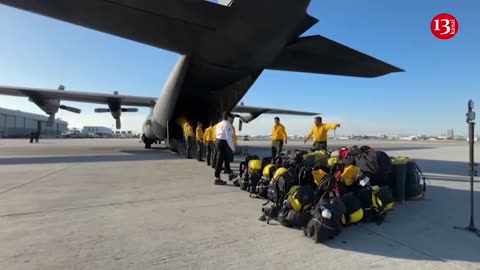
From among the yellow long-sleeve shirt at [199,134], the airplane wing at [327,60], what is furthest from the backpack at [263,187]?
the yellow long-sleeve shirt at [199,134]

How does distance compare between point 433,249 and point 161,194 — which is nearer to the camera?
point 433,249

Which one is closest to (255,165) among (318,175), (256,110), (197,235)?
(318,175)

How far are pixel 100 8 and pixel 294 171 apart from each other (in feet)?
19.1

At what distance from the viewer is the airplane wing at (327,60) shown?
10.1 meters

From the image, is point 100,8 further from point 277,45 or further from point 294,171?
point 294,171

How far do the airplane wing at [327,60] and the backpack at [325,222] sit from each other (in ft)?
23.5

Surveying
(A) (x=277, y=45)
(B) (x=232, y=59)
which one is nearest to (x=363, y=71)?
(A) (x=277, y=45)

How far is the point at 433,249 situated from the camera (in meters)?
3.51

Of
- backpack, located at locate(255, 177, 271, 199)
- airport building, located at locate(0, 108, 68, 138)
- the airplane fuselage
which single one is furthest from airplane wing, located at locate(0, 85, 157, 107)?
airport building, located at locate(0, 108, 68, 138)

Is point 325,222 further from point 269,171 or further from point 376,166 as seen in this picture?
point 376,166

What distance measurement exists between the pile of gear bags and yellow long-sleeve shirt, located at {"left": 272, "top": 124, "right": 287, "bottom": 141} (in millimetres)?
4671

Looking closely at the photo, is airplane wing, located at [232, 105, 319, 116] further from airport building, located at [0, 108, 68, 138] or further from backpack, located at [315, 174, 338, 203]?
airport building, located at [0, 108, 68, 138]

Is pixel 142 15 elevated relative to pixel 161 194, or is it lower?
elevated

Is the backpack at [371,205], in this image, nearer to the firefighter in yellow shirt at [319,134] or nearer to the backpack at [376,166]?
the backpack at [376,166]
